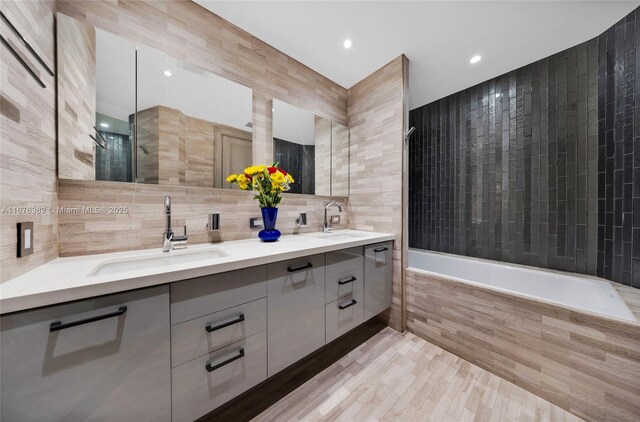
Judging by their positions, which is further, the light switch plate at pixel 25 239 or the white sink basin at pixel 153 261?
the white sink basin at pixel 153 261

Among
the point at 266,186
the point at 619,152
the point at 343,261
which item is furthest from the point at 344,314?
the point at 619,152

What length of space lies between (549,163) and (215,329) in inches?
114

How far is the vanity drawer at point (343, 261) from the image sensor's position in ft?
4.32

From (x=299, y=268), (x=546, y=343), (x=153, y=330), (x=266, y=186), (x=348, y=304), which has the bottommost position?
(x=546, y=343)

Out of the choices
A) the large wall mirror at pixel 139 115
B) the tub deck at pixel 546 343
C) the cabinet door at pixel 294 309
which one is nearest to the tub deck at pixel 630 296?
the tub deck at pixel 546 343

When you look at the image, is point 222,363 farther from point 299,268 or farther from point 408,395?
point 408,395

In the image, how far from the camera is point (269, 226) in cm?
153

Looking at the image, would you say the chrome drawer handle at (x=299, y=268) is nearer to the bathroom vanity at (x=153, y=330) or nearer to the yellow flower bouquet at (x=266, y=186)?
the bathroom vanity at (x=153, y=330)

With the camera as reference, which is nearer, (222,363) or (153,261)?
(222,363)

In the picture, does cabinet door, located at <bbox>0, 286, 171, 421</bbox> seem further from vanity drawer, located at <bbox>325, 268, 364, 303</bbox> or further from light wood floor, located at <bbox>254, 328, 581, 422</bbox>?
vanity drawer, located at <bbox>325, 268, 364, 303</bbox>

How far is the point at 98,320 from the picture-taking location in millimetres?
636

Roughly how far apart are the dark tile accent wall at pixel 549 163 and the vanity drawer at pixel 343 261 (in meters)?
1.71

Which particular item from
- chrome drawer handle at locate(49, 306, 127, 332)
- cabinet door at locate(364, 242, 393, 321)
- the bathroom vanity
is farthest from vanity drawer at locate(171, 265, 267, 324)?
cabinet door at locate(364, 242, 393, 321)

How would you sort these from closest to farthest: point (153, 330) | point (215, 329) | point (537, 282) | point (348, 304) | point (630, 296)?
point (153, 330) → point (215, 329) → point (630, 296) → point (348, 304) → point (537, 282)
